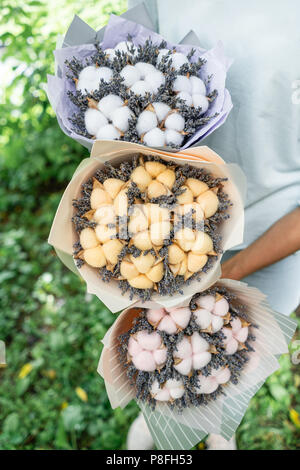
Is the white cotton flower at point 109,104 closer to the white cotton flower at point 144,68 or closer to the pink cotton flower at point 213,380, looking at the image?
the white cotton flower at point 144,68

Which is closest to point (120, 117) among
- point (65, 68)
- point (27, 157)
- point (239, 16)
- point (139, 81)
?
point (139, 81)

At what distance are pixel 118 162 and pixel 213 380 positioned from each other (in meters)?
0.53

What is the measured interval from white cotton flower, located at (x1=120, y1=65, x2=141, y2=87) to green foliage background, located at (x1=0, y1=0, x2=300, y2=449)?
88cm

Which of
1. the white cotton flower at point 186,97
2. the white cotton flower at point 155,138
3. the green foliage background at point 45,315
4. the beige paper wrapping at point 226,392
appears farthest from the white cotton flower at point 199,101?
the green foliage background at point 45,315

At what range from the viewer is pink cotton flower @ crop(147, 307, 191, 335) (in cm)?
79

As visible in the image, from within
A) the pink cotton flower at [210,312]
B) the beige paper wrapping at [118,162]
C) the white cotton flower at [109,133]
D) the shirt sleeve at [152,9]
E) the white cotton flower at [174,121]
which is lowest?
the pink cotton flower at [210,312]

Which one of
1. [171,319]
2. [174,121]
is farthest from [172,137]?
[171,319]

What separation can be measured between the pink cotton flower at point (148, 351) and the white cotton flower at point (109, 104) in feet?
1.53

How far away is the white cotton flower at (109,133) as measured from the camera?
0.70 metres

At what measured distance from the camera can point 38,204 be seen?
2707 mm

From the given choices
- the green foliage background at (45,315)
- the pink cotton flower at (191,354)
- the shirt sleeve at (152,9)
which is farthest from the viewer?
the green foliage background at (45,315)

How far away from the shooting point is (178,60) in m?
0.75

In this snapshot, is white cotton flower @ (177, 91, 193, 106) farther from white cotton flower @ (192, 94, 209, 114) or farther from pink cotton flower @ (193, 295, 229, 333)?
pink cotton flower @ (193, 295, 229, 333)

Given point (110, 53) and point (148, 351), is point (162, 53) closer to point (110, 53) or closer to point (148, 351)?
point (110, 53)
